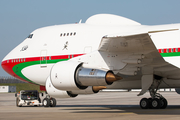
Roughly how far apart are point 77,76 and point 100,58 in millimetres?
1420

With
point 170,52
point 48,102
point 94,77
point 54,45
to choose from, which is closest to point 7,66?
point 48,102

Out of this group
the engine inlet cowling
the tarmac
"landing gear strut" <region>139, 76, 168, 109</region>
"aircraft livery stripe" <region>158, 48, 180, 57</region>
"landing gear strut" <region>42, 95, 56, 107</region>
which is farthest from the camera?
"landing gear strut" <region>42, 95, 56, 107</region>

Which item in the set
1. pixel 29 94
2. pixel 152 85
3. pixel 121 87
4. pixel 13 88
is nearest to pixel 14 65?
pixel 29 94

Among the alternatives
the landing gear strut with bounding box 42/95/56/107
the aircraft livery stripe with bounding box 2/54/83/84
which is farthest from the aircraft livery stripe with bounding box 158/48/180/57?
the landing gear strut with bounding box 42/95/56/107

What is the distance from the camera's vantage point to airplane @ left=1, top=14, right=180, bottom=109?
13.0 m

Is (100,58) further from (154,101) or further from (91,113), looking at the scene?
(154,101)

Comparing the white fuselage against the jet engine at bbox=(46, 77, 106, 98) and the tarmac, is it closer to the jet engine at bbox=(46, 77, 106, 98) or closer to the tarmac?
the jet engine at bbox=(46, 77, 106, 98)

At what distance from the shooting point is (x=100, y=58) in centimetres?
1373

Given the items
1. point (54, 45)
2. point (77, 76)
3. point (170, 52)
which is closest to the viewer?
point (77, 76)

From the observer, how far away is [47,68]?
60.6ft

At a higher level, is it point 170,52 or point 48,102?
point 170,52

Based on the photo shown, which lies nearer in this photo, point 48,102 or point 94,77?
point 94,77

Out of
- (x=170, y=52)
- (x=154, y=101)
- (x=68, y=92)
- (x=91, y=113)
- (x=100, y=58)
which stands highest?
(x=170, y=52)

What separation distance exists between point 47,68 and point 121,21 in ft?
18.1
